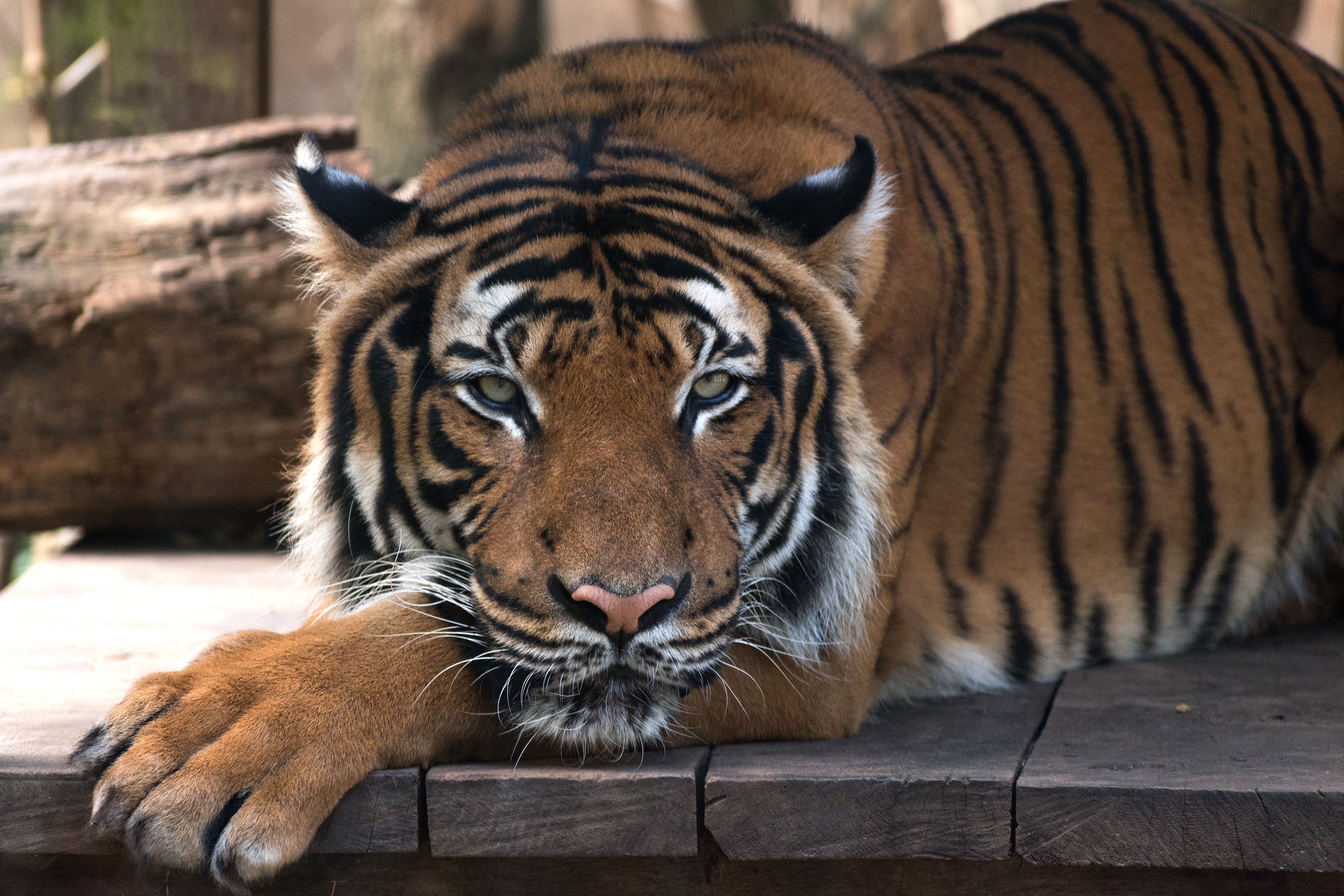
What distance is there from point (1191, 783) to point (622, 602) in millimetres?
783

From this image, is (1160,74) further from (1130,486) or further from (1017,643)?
(1017,643)

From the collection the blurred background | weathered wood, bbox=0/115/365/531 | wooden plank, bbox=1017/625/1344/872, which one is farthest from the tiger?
weathered wood, bbox=0/115/365/531

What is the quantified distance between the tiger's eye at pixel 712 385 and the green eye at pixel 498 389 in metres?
0.24

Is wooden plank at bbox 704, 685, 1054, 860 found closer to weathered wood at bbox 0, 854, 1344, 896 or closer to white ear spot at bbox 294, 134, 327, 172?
weathered wood at bbox 0, 854, 1344, 896

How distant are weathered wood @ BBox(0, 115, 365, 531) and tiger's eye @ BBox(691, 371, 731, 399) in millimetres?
1621

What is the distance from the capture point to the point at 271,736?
5.51 feet

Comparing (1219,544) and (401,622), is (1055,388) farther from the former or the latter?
(401,622)

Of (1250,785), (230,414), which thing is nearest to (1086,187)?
(1250,785)

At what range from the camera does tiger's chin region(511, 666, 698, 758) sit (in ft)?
5.84

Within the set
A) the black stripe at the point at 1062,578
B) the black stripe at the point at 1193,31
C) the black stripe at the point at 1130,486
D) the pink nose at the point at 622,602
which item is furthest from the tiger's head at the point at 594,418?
the black stripe at the point at 1193,31

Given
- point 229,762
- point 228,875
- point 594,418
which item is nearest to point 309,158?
point 594,418

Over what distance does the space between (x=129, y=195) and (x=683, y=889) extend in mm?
2235

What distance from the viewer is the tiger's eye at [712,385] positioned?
6.03 feet

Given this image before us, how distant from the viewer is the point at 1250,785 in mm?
1755
